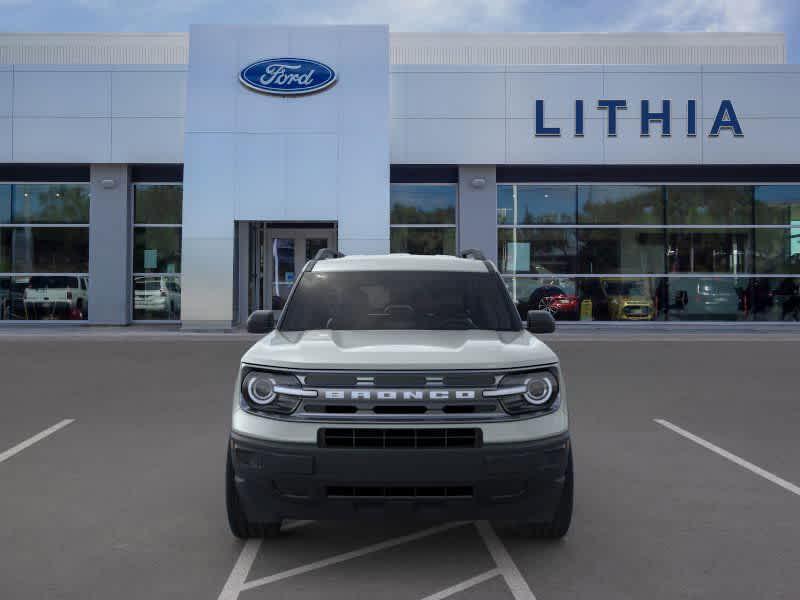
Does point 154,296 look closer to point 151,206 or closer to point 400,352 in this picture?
point 151,206

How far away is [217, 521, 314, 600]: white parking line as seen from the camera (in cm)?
408

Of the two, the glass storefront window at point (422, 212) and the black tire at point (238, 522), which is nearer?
the black tire at point (238, 522)

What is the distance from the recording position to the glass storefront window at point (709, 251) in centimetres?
2578

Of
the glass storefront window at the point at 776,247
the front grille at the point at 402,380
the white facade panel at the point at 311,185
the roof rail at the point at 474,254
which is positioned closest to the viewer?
the front grille at the point at 402,380

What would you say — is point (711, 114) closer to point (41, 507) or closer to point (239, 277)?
point (239, 277)

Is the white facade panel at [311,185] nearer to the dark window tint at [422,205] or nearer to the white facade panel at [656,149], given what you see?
the dark window tint at [422,205]

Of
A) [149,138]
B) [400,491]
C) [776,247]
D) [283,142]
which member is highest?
[149,138]

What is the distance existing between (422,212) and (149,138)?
27.3 ft

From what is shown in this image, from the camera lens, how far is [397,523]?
5.27 m

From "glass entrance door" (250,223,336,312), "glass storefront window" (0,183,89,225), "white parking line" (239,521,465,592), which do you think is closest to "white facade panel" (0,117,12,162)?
"glass storefront window" (0,183,89,225)

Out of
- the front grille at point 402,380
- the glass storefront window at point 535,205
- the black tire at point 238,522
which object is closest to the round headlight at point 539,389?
the front grille at point 402,380

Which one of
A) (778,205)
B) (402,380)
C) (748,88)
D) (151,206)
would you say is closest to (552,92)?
(748,88)

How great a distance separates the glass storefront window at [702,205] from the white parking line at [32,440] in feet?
68.6

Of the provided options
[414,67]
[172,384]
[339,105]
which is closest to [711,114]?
[414,67]
